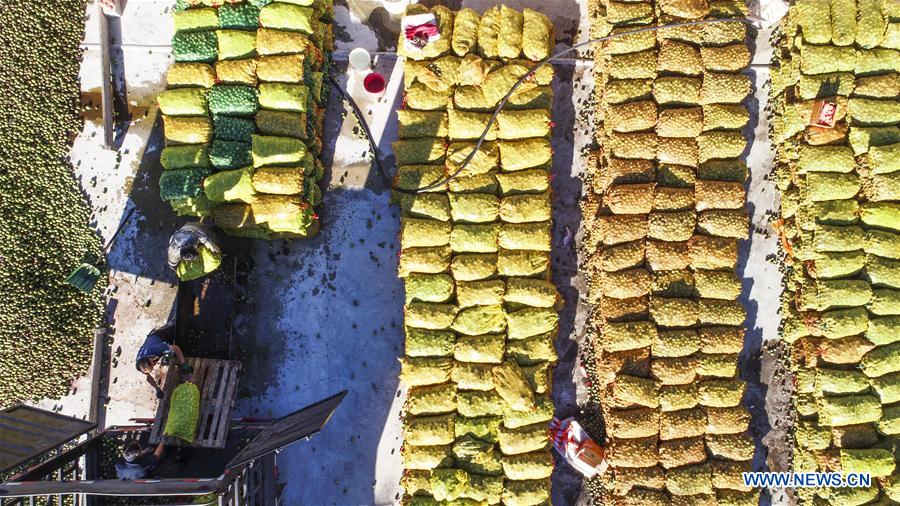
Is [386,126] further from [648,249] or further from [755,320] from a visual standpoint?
[755,320]

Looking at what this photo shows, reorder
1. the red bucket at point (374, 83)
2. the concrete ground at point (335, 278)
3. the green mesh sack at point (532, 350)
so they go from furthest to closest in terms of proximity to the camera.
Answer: the concrete ground at point (335, 278), the red bucket at point (374, 83), the green mesh sack at point (532, 350)

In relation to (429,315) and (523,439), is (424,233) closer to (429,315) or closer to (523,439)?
(429,315)

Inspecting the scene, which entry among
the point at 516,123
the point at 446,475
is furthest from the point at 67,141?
the point at 446,475

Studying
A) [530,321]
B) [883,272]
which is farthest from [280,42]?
[883,272]

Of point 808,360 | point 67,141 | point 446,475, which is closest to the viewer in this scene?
point 446,475

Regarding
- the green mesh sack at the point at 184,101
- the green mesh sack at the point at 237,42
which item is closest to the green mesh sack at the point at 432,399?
the green mesh sack at the point at 184,101

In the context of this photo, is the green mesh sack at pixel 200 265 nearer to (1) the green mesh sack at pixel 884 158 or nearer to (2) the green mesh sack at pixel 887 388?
(1) the green mesh sack at pixel 884 158
